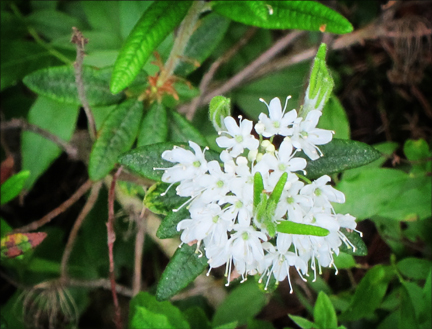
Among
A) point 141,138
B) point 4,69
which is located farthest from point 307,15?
point 4,69

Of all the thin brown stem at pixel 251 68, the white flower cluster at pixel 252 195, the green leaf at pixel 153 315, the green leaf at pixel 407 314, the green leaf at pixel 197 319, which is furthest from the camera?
the thin brown stem at pixel 251 68

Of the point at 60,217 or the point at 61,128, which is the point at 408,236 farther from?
the point at 60,217

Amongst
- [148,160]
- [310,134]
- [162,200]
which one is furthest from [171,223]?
[310,134]

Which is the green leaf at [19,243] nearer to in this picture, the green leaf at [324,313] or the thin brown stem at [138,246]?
the thin brown stem at [138,246]

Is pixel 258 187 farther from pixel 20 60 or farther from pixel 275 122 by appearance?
pixel 20 60

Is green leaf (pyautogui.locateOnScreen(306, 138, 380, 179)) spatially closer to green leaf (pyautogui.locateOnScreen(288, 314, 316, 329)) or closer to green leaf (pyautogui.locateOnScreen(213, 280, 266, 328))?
green leaf (pyautogui.locateOnScreen(288, 314, 316, 329))

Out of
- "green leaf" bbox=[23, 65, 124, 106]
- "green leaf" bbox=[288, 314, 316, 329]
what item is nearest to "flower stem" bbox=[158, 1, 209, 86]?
"green leaf" bbox=[23, 65, 124, 106]

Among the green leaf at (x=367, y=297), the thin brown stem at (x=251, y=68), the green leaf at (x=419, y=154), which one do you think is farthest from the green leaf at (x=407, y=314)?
the thin brown stem at (x=251, y=68)
